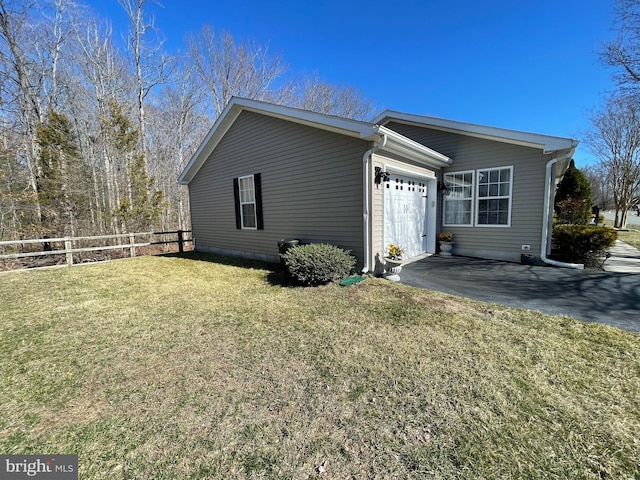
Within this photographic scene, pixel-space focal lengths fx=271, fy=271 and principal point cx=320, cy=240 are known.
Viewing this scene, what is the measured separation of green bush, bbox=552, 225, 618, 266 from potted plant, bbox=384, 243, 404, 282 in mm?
4962

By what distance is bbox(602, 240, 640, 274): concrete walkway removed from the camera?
6.37 m

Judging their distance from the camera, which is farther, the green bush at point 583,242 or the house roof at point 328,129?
the green bush at point 583,242

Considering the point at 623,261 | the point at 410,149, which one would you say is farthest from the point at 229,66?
the point at 623,261

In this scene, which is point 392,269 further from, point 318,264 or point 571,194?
point 571,194

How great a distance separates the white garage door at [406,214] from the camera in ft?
21.0

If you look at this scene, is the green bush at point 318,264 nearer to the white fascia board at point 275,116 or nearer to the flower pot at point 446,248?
the white fascia board at point 275,116

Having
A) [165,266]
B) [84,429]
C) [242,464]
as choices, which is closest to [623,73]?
[242,464]

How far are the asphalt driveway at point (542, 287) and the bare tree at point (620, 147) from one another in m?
18.7

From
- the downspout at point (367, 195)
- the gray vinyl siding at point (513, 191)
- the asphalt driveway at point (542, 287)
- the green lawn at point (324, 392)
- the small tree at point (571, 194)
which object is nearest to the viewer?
the green lawn at point (324, 392)

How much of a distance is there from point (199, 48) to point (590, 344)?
71.5ft

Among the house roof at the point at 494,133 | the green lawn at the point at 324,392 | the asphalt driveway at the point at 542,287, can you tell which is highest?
the house roof at the point at 494,133

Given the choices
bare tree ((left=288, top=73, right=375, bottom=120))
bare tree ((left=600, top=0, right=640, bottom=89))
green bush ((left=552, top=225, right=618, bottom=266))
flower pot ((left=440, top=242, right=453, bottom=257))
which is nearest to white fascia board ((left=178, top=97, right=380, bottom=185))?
flower pot ((left=440, top=242, right=453, bottom=257))

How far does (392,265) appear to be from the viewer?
581 centimetres

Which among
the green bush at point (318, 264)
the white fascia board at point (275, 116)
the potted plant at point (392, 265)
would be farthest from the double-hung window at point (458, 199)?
the green bush at point (318, 264)
